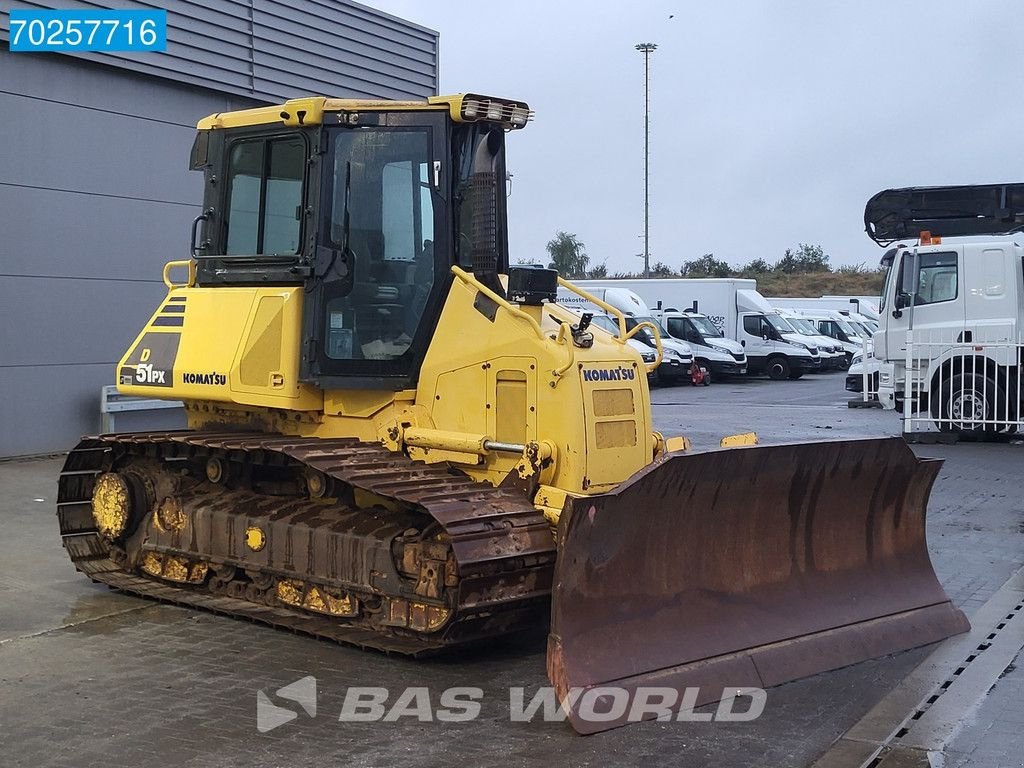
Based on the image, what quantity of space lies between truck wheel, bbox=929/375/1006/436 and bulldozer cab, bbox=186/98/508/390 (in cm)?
1234

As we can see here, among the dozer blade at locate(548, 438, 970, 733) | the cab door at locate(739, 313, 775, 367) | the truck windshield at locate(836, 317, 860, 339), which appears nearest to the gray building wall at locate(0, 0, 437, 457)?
the dozer blade at locate(548, 438, 970, 733)

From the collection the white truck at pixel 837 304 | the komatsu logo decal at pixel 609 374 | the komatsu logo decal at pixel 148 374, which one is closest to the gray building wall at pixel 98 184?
the komatsu logo decal at pixel 148 374

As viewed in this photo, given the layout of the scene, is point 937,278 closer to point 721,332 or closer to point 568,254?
point 721,332

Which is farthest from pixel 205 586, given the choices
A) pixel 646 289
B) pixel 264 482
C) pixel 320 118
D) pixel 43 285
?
pixel 646 289

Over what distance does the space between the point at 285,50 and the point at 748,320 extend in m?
22.1

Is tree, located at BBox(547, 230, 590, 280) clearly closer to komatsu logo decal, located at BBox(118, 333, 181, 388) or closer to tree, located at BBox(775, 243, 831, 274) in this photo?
tree, located at BBox(775, 243, 831, 274)

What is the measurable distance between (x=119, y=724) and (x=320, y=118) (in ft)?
12.8

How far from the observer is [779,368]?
37562mm

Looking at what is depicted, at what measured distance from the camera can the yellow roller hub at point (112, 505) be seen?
8938mm

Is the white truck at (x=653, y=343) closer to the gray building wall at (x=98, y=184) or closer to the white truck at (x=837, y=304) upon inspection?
the gray building wall at (x=98, y=184)

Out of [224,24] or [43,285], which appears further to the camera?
[224,24]

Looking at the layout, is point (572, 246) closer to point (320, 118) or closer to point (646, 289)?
point (646, 289)

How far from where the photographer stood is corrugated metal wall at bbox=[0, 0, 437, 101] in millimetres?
16922

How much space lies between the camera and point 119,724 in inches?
241
